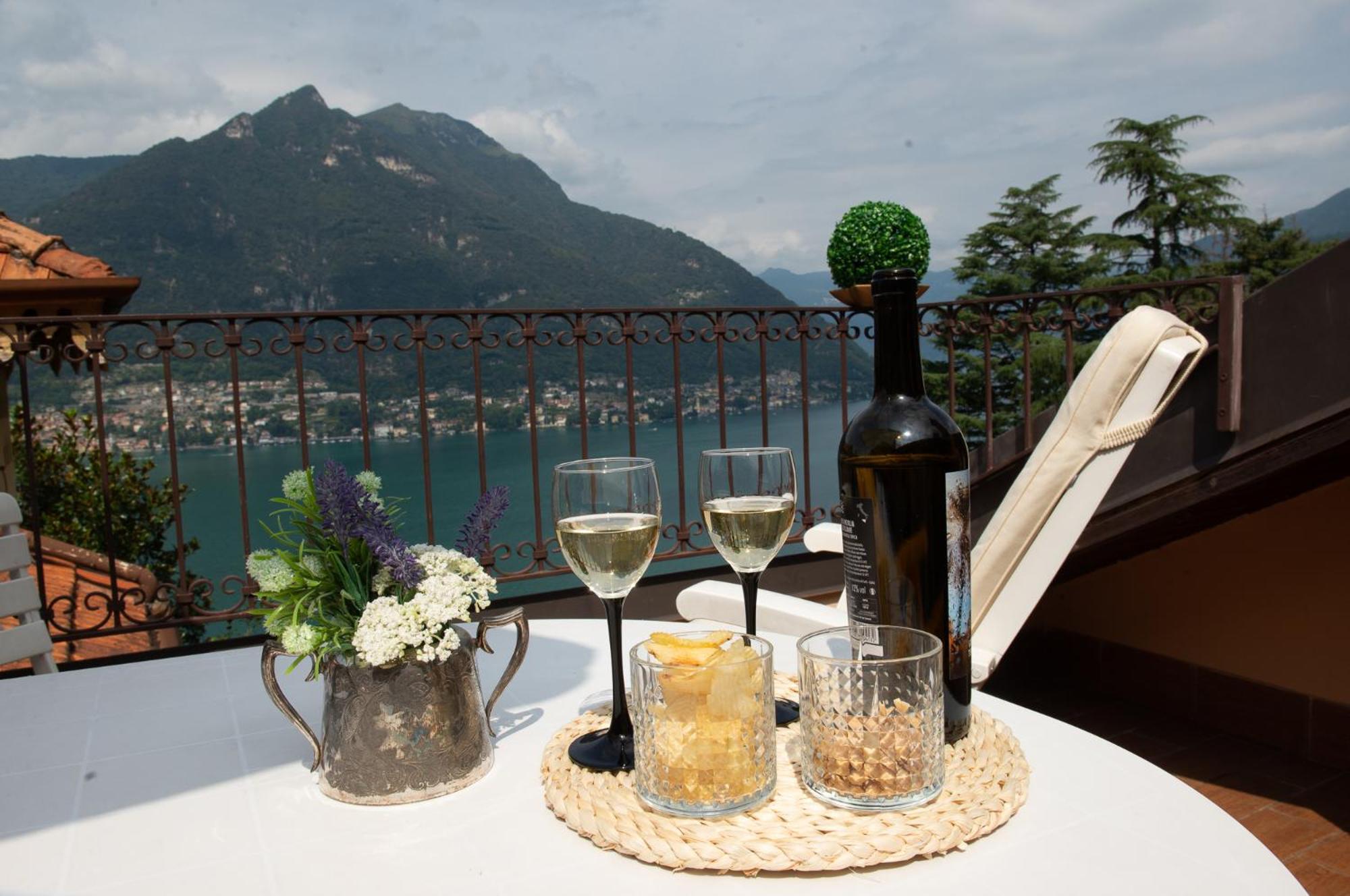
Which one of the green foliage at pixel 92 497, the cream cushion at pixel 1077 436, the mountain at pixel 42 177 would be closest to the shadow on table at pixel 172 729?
the cream cushion at pixel 1077 436

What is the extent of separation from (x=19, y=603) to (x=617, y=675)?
153 centimetres

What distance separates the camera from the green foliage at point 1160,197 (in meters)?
26.8

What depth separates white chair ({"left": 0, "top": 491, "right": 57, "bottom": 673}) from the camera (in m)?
1.66

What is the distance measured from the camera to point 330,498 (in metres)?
Answer: 0.78

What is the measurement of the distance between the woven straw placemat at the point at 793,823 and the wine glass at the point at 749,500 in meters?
0.21

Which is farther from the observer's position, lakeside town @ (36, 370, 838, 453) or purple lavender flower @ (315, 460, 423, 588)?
lakeside town @ (36, 370, 838, 453)

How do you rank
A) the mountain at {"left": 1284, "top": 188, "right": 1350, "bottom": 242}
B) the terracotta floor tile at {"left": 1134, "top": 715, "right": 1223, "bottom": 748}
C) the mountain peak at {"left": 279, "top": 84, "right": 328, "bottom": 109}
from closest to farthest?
1. the terracotta floor tile at {"left": 1134, "top": 715, "right": 1223, "bottom": 748}
2. the mountain peak at {"left": 279, "top": 84, "right": 328, "bottom": 109}
3. the mountain at {"left": 1284, "top": 188, "right": 1350, "bottom": 242}

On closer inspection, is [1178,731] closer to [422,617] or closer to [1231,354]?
[1231,354]

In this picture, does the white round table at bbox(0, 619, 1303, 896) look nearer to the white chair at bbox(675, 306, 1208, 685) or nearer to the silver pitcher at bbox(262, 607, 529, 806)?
the silver pitcher at bbox(262, 607, 529, 806)

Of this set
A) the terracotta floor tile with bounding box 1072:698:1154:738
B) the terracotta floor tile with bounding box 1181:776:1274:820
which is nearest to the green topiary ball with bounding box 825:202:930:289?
the terracotta floor tile with bounding box 1072:698:1154:738

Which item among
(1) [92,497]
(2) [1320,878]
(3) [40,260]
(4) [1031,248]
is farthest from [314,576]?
(4) [1031,248]

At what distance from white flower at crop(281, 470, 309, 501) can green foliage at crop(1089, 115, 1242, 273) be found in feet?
98.0

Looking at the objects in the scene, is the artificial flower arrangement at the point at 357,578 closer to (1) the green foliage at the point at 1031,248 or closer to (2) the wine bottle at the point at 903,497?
(2) the wine bottle at the point at 903,497

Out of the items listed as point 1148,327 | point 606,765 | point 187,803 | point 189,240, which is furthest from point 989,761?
point 189,240
